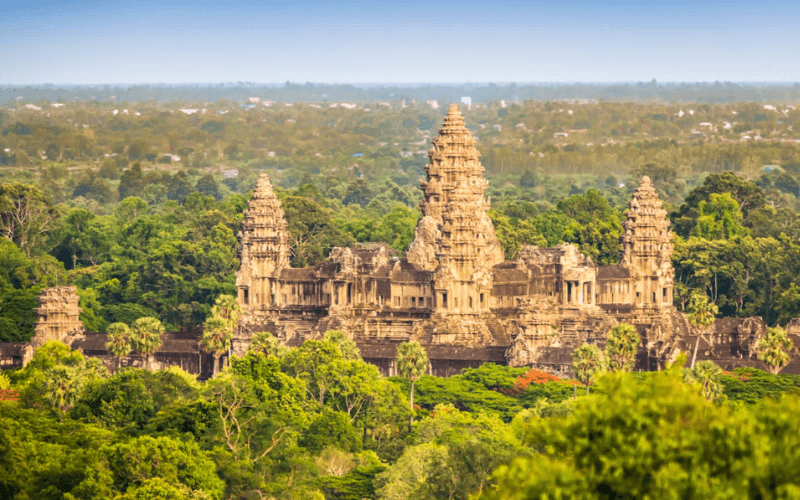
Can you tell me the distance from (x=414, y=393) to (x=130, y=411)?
71.4ft

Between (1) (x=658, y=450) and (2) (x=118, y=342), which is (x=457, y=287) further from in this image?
(1) (x=658, y=450)

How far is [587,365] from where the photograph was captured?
3187 inches

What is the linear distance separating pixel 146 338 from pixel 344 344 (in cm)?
1232

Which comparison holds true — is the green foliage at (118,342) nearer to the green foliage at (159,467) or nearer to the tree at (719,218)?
the green foliage at (159,467)

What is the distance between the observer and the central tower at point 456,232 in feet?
319

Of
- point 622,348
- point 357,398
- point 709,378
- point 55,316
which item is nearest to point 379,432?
point 357,398

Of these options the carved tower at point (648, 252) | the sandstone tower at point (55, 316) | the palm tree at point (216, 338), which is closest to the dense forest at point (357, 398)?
the palm tree at point (216, 338)

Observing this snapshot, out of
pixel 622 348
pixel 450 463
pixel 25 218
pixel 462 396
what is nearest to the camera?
pixel 450 463

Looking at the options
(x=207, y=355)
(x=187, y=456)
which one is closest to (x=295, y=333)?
(x=207, y=355)

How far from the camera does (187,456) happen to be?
54188mm

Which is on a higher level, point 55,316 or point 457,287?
point 457,287

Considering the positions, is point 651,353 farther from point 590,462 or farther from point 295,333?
point 590,462

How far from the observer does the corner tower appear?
105 meters

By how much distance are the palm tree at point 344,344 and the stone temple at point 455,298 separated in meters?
2.70
